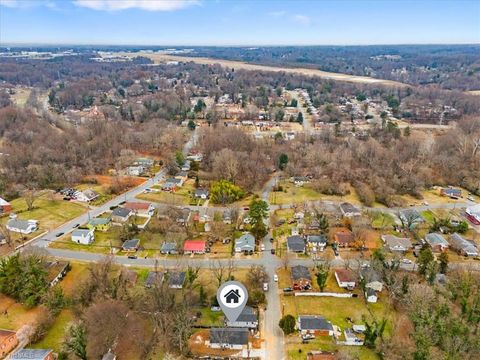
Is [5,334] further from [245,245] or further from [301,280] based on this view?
[301,280]

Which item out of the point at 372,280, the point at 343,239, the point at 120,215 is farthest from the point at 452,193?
the point at 120,215

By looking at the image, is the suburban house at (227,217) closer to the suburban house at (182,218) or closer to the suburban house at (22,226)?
the suburban house at (182,218)

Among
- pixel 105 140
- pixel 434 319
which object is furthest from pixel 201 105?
pixel 434 319

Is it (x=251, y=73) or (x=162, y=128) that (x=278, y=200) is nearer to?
(x=162, y=128)

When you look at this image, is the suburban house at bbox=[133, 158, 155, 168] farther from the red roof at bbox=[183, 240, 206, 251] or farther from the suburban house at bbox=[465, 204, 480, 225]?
the suburban house at bbox=[465, 204, 480, 225]

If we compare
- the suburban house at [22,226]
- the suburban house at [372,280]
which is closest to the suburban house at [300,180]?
the suburban house at [372,280]
